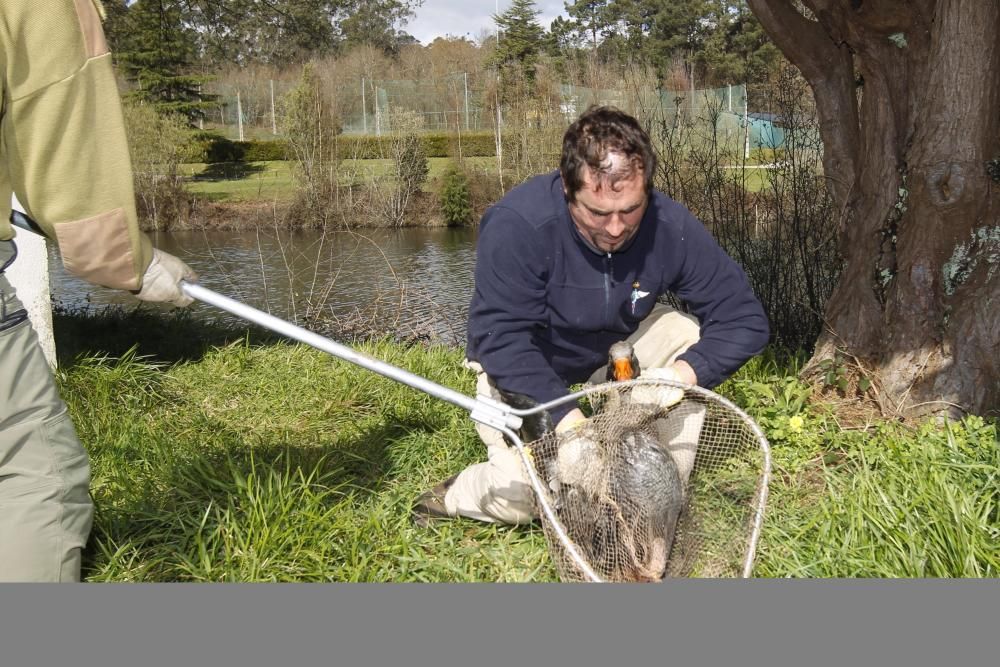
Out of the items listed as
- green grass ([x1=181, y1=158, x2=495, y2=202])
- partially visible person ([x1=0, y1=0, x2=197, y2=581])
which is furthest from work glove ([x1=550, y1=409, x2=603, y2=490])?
green grass ([x1=181, y1=158, x2=495, y2=202])

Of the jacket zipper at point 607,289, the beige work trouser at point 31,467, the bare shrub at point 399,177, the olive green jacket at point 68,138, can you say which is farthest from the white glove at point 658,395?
the bare shrub at point 399,177

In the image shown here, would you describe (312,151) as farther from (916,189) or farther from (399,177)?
(916,189)

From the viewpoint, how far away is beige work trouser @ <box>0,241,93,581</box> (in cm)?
215

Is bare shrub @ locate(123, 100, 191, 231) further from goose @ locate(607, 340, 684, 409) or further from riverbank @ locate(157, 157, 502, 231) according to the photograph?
goose @ locate(607, 340, 684, 409)

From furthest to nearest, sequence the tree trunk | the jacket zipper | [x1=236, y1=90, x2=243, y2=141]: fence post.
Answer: [x1=236, y1=90, x2=243, y2=141]: fence post, the tree trunk, the jacket zipper

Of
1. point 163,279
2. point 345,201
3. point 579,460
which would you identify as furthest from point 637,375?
point 345,201

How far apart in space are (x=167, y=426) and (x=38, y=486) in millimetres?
2058

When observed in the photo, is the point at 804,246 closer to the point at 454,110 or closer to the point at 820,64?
the point at 820,64

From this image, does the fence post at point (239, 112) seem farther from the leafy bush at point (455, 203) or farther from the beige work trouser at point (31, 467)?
the beige work trouser at point (31, 467)

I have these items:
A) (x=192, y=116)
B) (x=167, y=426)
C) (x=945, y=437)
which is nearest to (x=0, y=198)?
(x=167, y=426)

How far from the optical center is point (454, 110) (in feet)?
80.1

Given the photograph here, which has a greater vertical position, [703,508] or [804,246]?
[804,246]

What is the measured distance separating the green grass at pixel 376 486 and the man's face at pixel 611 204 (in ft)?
3.61

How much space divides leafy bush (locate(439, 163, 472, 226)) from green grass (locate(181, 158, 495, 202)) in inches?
38.6
